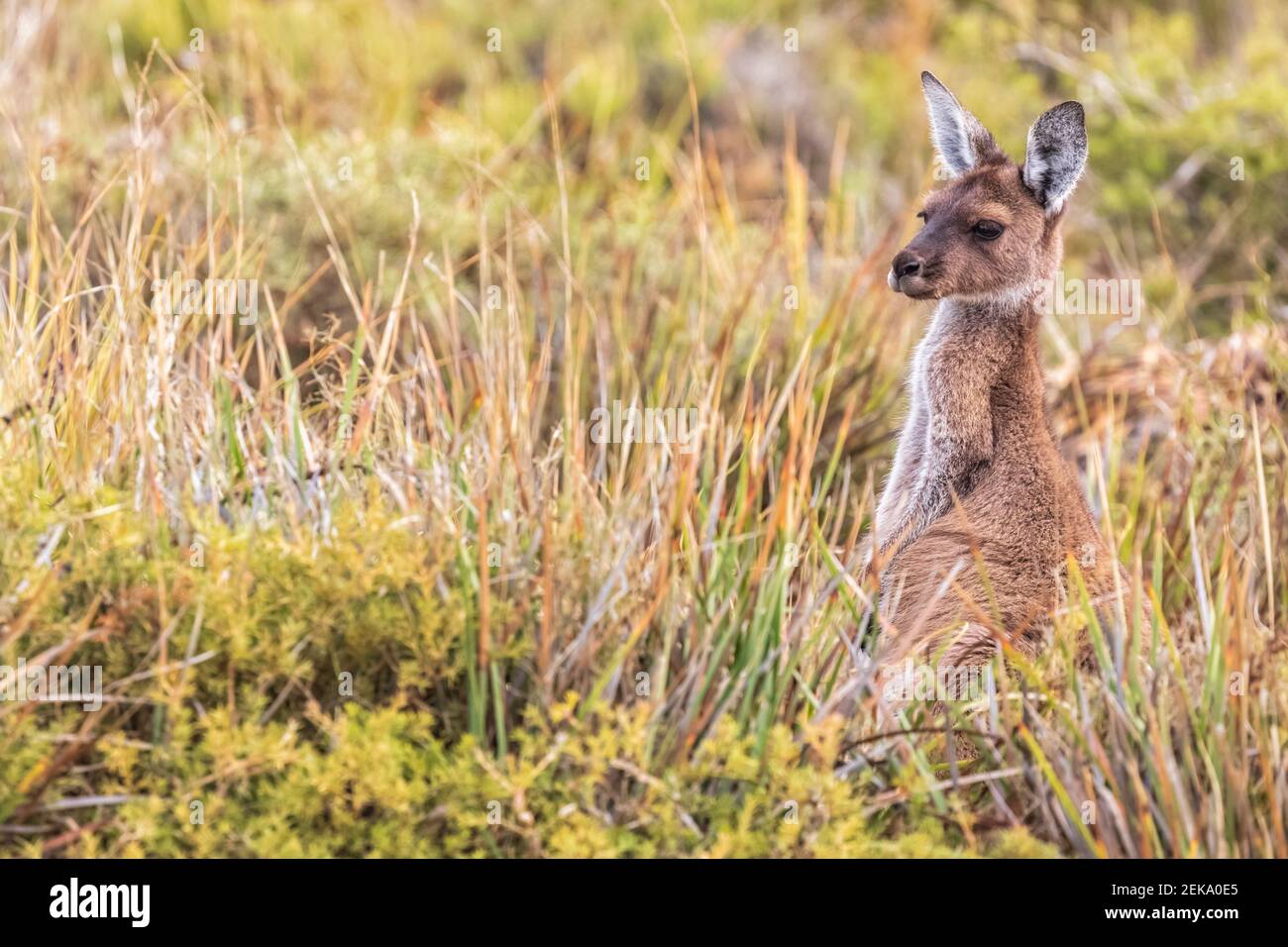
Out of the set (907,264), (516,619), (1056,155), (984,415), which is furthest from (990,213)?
(516,619)

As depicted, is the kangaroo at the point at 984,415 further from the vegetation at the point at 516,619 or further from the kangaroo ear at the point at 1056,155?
the vegetation at the point at 516,619

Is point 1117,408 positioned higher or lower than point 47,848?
higher

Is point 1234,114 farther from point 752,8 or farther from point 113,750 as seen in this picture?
point 113,750

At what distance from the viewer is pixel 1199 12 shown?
42.8ft

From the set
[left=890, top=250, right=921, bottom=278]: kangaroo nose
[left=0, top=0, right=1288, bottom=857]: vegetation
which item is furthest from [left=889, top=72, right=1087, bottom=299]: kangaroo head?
[left=0, top=0, right=1288, bottom=857]: vegetation

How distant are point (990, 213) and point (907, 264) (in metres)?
0.36

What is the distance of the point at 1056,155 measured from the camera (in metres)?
4.82

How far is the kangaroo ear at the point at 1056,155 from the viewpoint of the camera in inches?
186

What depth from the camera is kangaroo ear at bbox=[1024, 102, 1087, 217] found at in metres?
4.71

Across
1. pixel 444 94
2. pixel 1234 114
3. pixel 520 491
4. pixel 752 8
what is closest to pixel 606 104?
pixel 444 94

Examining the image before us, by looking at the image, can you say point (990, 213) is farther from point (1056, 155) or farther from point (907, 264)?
point (907, 264)

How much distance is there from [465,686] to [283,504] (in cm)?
66

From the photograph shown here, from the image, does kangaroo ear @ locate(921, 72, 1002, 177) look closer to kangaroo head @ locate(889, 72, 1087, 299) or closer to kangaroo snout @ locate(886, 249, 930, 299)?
kangaroo head @ locate(889, 72, 1087, 299)

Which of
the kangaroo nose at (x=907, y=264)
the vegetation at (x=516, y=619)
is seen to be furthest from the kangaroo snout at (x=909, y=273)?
the vegetation at (x=516, y=619)
